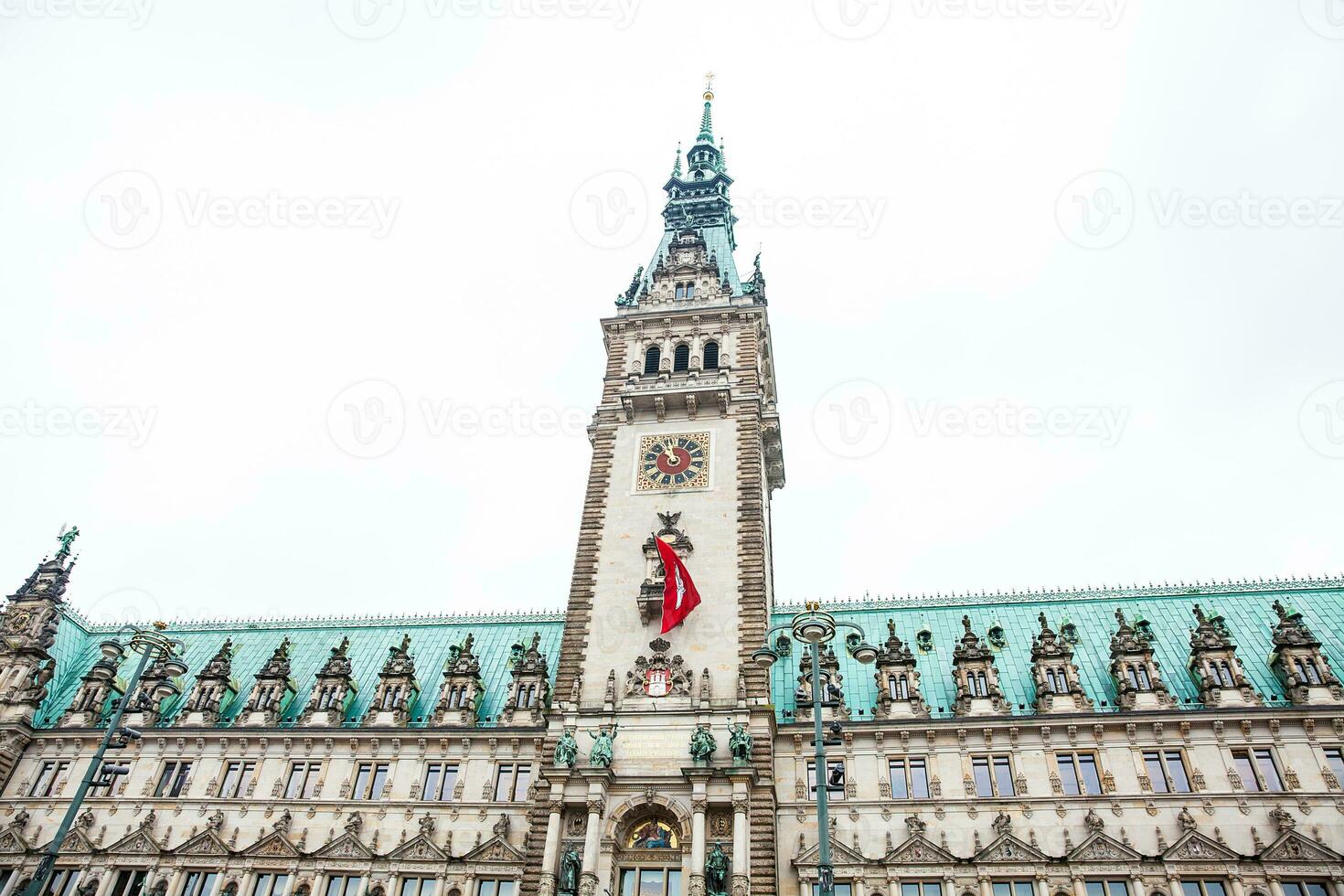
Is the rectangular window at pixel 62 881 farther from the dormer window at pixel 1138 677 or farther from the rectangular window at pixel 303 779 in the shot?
the dormer window at pixel 1138 677

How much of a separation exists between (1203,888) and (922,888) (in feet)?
32.5

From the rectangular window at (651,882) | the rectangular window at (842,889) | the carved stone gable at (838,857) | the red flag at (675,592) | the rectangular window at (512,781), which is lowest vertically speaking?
the rectangular window at (651,882)

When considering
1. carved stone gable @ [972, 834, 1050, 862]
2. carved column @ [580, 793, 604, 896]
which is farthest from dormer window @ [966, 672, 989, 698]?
carved column @ [580, 793, 604, 896]

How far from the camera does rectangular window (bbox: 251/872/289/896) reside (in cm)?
3988

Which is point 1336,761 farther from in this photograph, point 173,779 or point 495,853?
point 173,779

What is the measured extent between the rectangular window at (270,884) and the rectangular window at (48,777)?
45.1 ft

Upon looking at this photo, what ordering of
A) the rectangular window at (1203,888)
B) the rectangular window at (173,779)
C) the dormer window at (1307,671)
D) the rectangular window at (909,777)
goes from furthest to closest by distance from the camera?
the rectangular window at (173,779), the dormer window at (1307,671), the rectangular window at (909,777), the rectangular window at (1203,888)

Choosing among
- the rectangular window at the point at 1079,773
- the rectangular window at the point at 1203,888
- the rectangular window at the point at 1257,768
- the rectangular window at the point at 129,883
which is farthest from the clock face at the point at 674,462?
the rectangular window at the point at 129,883

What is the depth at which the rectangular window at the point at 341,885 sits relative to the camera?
129ft

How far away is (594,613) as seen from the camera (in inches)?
1656

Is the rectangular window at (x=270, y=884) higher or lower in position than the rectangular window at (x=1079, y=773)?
lower

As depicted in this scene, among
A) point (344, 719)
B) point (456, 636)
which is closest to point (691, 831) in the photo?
point (344, 719)

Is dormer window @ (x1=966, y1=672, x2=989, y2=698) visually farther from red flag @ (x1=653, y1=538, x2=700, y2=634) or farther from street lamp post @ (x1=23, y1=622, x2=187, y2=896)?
street lamp post @ (x1=23, y1=622, x2=187, y2=896)

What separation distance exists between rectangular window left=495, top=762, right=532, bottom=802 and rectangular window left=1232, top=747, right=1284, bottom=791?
29.0m
